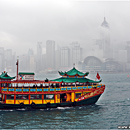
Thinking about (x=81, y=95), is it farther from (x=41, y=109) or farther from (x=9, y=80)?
(x=9, y=80)

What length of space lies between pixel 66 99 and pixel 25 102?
22.0ft

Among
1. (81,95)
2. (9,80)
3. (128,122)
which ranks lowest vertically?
(128,122)

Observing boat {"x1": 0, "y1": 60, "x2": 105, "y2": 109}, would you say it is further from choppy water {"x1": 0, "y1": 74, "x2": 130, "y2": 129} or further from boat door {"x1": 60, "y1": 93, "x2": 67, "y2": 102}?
choppy water {"x1": 0, "y1": 74, "x2": 130, "y2": 129}

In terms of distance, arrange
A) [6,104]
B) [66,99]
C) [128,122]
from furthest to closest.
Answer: [66,99]
[6,104]
[128,122]

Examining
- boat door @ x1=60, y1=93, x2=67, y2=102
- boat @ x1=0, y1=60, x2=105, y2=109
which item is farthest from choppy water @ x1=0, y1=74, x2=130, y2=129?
boat door @ x1=60, y1=93, x2=67, y2=102

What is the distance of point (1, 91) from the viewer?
3447 centimetres

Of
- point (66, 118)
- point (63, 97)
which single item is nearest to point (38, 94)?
point (63, 97)

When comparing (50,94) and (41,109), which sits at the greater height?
(50,94)

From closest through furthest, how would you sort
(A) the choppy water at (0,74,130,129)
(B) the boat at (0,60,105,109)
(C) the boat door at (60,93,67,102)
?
(A) the choppy water at (0,74,130,129)
(B) the boat at (0,60,105,109)
(C) the boat door at (60,93,67,102)

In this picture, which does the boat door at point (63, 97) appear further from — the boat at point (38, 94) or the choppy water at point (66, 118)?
the choppy water at point (66, 118)

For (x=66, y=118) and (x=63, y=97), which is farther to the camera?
(x=63, y=97)

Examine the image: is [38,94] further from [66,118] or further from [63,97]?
[66,118]

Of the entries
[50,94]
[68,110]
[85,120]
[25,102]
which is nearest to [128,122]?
[85,120]

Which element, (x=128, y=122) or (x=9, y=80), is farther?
(x=9, y=80)
